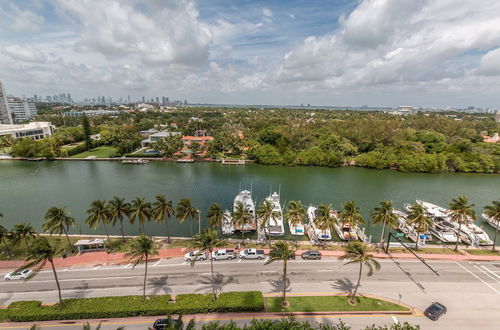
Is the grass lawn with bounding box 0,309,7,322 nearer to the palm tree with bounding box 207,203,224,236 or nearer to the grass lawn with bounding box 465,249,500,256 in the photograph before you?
the palm tree with bounding box 207,203,224,236

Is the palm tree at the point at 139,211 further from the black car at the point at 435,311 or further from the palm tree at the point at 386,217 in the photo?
the black car at the point at 435,311

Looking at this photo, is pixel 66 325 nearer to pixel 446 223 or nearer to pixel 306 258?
pixel 306 258

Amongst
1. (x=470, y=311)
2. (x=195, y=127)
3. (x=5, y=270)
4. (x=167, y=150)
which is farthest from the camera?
(x=195, y=127)

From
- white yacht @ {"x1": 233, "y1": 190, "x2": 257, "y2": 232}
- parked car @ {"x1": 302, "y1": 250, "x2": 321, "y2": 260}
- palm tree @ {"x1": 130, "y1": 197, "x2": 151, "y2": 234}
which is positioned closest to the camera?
parked car @ {"x1": 302, "y1": 250, "x2": 321, "y2": 260}

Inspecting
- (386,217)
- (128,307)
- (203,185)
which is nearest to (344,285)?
(386,217)

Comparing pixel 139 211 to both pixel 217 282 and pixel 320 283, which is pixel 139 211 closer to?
pixel 217 282

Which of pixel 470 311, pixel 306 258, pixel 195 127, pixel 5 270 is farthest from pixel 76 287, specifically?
pixel 195 127

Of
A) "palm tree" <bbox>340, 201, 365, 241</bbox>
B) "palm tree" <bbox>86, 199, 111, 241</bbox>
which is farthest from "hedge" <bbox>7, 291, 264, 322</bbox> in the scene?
"palm tree" <bbox>340, 201, 365, 241</bbox>
